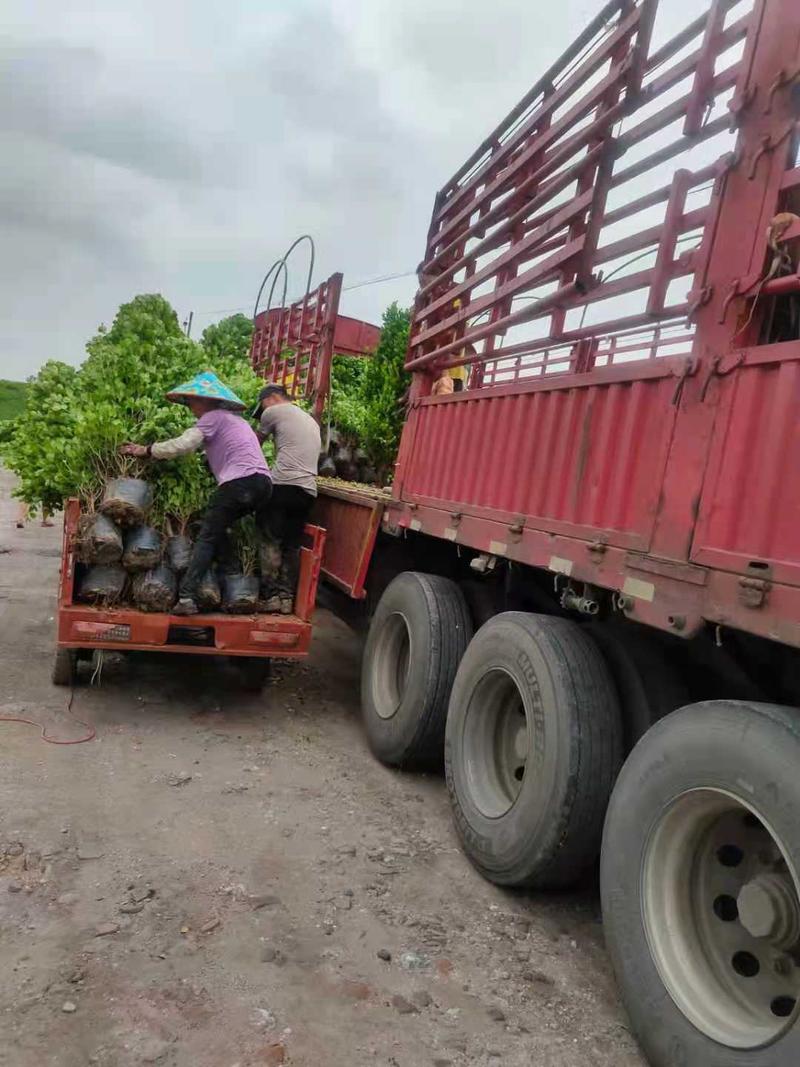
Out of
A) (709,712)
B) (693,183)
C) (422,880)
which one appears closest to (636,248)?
(693,183)

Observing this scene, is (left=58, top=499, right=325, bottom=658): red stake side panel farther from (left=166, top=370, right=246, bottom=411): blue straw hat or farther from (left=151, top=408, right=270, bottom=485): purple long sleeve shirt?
(left=166, top=370, right=246, bottom=411): blue straw hat

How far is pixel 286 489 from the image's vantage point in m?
6.18

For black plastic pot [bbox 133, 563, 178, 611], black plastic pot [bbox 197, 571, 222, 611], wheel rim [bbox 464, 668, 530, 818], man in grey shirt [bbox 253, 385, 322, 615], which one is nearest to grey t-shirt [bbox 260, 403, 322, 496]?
man in grey shirt [bbox 253, 385, 322, 615]

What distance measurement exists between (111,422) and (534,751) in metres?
3.84

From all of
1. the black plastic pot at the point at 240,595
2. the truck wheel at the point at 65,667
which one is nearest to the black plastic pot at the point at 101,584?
the truck wheel at the point at 65,667

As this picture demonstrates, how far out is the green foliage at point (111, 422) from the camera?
219 inches

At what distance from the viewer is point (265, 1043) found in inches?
94.2

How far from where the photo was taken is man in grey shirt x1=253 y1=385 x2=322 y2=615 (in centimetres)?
586

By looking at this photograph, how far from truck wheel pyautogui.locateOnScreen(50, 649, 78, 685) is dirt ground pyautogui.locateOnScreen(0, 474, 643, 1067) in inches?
14.6

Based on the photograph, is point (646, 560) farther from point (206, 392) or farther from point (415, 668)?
point (206, 392)

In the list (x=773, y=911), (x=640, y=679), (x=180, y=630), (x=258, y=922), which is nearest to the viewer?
Answer: (x=773, y=911)

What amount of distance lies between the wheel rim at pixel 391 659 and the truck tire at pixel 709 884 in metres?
2.59

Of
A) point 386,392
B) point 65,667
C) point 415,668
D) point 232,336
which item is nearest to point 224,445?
point 65,667

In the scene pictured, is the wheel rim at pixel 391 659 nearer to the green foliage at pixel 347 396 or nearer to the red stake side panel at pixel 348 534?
the red stake side panel at pixel 348 534
